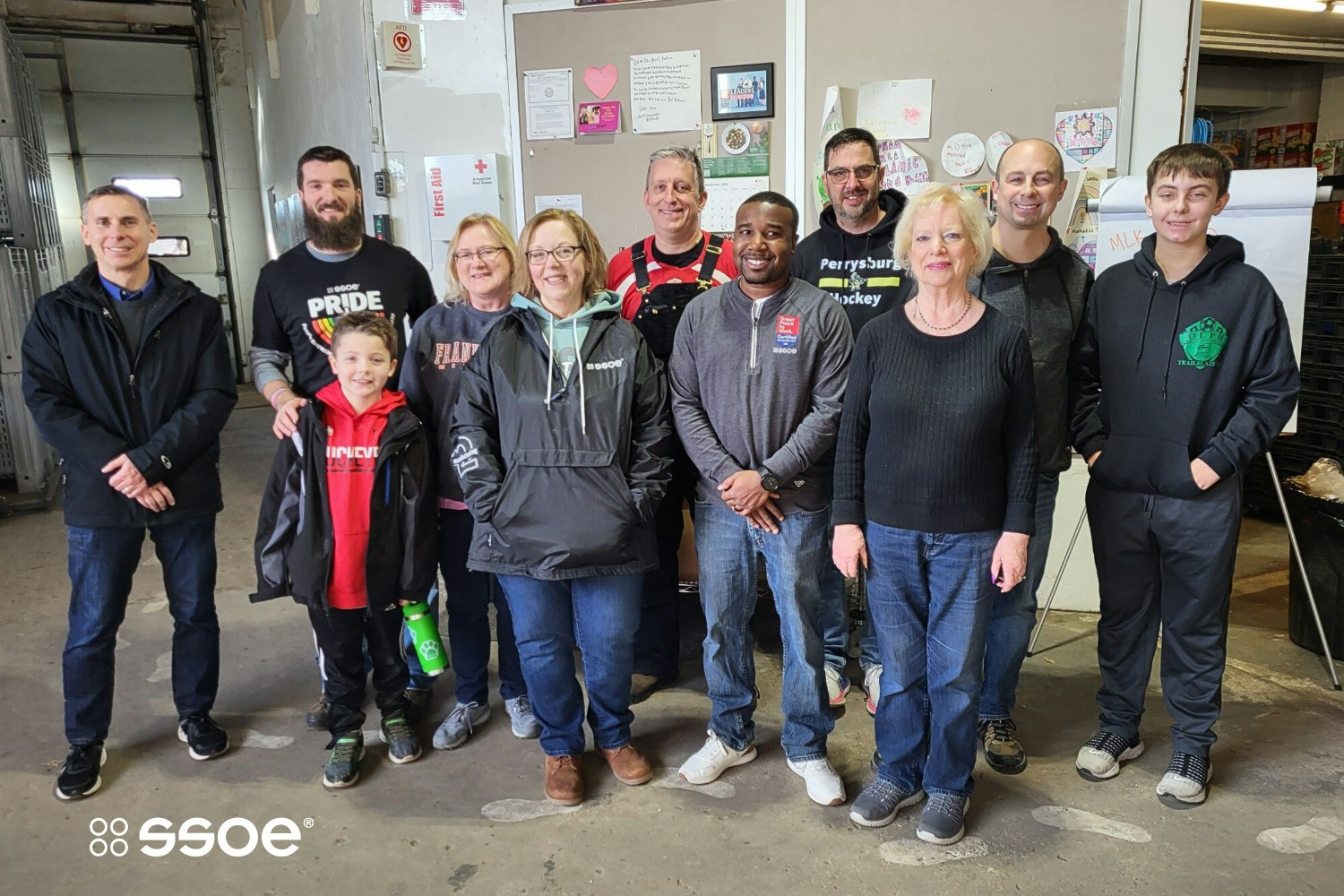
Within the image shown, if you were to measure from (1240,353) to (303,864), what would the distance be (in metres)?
2.53

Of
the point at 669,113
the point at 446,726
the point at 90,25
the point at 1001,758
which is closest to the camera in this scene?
the point at 1001,758

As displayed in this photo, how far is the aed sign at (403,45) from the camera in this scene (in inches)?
162

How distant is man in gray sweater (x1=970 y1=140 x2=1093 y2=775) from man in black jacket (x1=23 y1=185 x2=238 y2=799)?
2132mm

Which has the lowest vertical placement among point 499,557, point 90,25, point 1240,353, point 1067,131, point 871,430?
point 499,557

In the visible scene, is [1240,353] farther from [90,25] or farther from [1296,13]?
[90,25]

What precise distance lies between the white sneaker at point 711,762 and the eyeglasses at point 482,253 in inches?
57.0

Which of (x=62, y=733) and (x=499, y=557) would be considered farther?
(x=62, y=733)

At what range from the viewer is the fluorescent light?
19.3 feet

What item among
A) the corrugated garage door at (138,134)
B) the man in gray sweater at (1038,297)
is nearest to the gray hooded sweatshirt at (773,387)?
the man in gray sweater at (1038,297)

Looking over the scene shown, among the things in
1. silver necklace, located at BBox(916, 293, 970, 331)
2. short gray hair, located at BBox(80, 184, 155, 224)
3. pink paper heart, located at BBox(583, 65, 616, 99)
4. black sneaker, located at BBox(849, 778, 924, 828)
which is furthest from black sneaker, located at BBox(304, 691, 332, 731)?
pink paper heart, located at BBox(583, 65, 616, 99)

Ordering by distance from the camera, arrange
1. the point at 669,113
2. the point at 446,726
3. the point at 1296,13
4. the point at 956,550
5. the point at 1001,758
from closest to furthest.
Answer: the point at 956,550 < the point at 1001,758 < the point at 446,726 < the point at 669,113 < the point at 1296,13

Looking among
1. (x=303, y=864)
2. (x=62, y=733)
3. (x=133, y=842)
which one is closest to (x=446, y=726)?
(x=303, y=864)

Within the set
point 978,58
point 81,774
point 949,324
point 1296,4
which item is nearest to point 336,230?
point 81,774

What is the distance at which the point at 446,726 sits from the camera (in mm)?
2727
